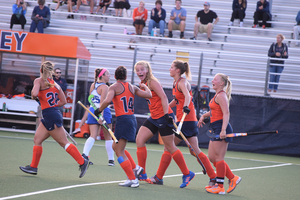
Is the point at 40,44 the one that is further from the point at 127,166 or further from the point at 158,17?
the point at 127,166

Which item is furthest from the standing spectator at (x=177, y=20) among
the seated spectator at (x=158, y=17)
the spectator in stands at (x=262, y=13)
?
the spectator in stands at (x=262, y=13)

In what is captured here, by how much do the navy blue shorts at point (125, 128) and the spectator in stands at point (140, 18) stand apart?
11347 mm

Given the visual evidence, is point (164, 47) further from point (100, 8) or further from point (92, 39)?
point (100, 8)

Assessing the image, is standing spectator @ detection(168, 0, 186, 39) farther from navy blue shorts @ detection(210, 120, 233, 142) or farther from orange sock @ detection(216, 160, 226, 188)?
orange sock @ detection(216, 160, 226, 188)

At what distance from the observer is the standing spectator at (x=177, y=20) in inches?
634

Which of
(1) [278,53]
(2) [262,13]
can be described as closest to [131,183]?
(1) [278,53]

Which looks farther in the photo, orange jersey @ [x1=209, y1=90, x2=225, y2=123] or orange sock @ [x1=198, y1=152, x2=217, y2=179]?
orange sock @ [x1=198, y1=152, x2=217, y2=179]

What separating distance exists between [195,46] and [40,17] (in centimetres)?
682

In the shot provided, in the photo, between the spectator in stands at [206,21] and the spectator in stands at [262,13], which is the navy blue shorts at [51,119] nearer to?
the spectator in stands at [206,21]

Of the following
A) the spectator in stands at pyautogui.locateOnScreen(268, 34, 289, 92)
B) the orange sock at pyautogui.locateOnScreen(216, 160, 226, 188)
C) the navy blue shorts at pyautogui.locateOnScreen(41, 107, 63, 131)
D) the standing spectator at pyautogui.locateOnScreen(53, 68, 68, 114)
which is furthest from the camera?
the spectator in stands at pyautogui.locateOnScreen(268, 34, 289, 92)

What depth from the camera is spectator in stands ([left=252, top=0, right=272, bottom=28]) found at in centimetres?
1619

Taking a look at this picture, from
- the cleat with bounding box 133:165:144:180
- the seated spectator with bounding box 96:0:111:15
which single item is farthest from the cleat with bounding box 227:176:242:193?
the seated spectator with bounding box 96:0:111:15

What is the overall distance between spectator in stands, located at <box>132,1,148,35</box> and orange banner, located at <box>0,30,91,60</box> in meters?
4.57

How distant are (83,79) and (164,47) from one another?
4145 mm
